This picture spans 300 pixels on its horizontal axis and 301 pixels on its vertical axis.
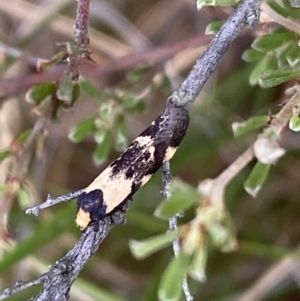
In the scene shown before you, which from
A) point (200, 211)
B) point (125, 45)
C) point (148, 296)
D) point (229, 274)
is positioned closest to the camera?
point (200, 211)

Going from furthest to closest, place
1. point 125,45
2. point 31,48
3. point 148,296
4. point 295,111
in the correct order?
point 31,48 → point 125,45 → point 148,296 → point 295,111

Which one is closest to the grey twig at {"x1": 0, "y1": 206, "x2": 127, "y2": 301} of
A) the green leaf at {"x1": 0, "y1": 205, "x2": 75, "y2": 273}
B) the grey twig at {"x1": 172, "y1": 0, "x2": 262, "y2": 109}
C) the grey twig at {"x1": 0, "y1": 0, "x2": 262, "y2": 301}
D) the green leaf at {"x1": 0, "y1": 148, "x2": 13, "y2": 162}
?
the grey twig at {"x1": 0, "y1": 0, "x2": 262, "y2": 301}

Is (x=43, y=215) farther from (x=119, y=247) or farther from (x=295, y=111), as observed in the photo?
(x=295, y=111)

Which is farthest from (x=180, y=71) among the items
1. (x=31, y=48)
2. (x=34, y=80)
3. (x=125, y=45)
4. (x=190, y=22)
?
(x=34, y=80)

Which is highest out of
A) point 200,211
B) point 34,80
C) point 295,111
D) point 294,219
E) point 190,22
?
point 190,22

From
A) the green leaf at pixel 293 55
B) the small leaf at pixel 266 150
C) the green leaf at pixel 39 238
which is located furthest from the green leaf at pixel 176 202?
the green leaf at pixel 39 238

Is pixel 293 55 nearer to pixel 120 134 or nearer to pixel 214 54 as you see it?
pixel 214 54

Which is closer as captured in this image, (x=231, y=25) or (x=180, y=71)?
(x=231, y=25)
